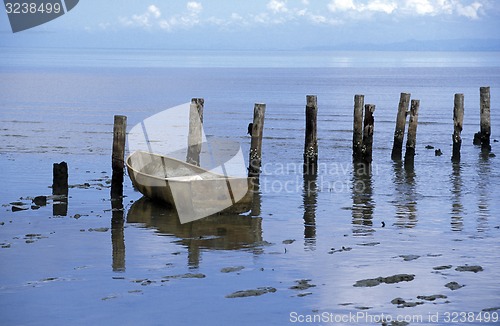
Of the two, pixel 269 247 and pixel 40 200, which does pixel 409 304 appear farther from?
pixel 40 200

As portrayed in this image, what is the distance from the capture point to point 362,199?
2081 centimetres

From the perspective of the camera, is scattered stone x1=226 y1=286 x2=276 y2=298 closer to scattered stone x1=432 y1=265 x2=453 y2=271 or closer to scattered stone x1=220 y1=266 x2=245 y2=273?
scattered stone x1=220 y1=266 x2=245 y2=273

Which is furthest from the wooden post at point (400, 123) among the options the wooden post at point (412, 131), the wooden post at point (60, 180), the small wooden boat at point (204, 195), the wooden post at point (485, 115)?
the wooden post at point (60, 180)

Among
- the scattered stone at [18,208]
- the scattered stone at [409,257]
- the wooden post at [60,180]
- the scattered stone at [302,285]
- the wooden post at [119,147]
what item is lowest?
the scattered stone at [302,285]

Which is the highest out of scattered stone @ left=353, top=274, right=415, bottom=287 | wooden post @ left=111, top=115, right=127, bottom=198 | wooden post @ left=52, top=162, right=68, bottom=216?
wooden post @ left=111, top=115, right=127, bottom=198

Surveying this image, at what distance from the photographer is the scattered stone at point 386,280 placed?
41.7 feet

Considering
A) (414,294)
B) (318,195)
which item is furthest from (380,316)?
(318,195)

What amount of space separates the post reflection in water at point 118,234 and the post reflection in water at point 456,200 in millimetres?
6559

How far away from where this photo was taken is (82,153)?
101 ft

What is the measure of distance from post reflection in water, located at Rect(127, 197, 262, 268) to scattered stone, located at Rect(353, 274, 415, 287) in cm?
268

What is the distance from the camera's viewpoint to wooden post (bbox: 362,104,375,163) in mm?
25672

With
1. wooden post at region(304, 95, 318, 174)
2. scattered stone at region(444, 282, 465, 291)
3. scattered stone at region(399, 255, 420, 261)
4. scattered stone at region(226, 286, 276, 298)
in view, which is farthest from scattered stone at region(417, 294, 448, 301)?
wooden post at region(304, 95, 318, 174)

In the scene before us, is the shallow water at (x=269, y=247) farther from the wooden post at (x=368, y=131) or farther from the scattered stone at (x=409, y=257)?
the wooden post at (x=368, y=131)

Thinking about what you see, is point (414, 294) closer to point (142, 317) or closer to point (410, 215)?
point (142, 317)
